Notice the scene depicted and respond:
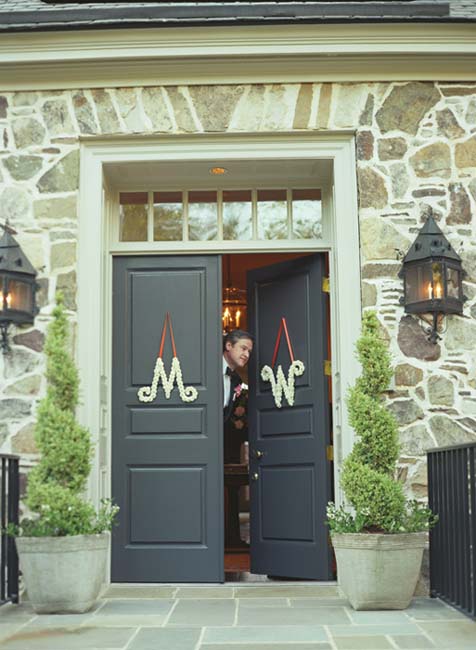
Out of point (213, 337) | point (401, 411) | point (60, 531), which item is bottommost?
point (60, 531)

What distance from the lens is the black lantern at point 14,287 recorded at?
632cm

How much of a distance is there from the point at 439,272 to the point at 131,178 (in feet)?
7.70

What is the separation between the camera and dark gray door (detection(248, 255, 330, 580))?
6.71 meters

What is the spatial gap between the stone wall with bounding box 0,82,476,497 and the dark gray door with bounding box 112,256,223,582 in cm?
63

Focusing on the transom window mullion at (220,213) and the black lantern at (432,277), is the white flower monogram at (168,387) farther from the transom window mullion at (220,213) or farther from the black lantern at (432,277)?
the black lantern at (432,277)

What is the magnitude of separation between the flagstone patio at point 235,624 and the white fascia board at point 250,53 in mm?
3476

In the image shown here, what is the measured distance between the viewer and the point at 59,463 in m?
5.50

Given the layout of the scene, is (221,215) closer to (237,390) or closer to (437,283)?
(237,390)

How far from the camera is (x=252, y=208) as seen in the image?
7094 mm

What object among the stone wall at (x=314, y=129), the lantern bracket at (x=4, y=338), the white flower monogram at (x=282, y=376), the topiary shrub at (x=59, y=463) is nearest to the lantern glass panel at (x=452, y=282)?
the stone wall at (x=314, y=129)

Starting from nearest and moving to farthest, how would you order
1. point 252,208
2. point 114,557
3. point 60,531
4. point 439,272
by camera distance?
1. point 60,531
2. point 439,272
3. point 114,557
4. point 252,208

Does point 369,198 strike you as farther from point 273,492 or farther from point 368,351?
point 273,492

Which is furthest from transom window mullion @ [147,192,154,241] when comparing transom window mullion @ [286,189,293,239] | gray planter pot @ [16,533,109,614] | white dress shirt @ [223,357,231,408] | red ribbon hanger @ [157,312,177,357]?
gray planter pot @ [16,533,109,614]

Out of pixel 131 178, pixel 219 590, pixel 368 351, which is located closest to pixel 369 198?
pixel 368 351
